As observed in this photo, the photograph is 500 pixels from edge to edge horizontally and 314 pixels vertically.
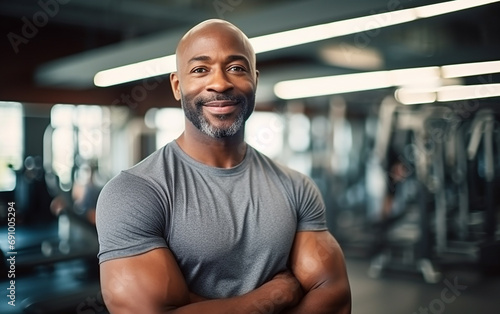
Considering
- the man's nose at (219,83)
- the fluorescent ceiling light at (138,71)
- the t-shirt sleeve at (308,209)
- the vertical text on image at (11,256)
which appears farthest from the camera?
the fluorescent ceiling light at (138,71)

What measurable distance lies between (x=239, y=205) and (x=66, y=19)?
274 centimetres

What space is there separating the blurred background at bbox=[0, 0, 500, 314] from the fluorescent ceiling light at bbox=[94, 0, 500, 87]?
0.01 metres

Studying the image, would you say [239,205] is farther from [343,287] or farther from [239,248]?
[343,287]

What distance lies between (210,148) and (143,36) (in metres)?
2.70

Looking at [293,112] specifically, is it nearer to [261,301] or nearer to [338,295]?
[338,295]

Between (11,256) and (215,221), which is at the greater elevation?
(215,221)

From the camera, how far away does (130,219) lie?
95cm

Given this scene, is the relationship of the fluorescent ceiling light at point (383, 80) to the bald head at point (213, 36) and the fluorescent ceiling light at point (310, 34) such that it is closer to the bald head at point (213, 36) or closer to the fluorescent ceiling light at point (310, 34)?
the fluorescent ceiling light at point (310, 34)

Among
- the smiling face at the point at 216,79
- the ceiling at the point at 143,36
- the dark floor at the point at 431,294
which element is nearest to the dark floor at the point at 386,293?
the dark floor at the point at 431,294

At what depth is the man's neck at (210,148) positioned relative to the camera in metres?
1.09

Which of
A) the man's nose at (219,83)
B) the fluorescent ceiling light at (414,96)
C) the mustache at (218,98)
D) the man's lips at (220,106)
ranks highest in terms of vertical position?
the fluorescent ceiling light at (414,96)

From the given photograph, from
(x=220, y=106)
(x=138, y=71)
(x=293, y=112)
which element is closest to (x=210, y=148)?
(x=220, y=106)

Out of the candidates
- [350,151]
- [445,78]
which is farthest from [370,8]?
[350,151]

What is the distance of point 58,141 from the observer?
115 inches
